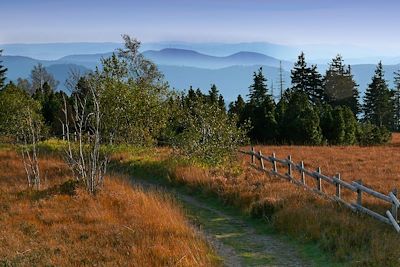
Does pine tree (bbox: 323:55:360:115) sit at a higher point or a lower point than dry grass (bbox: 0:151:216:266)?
higher

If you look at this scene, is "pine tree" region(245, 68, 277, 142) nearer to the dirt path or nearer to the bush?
the bush

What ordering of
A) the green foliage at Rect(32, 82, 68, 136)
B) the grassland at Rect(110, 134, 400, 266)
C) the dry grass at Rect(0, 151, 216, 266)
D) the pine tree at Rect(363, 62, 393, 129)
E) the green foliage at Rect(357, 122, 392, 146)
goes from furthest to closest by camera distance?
the pine tree at Rect(363, 62, 393, 129) < the green foliage at Rect(32, 82, 68, 136) < the green foliage at Rect(357, 122, 392, 146) < the grassland at Rect(110, 134, 400, 266) < the dry grass at Rect(0, 151, 216, 266)

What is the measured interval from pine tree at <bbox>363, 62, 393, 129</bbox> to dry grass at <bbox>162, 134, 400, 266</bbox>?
50230mm

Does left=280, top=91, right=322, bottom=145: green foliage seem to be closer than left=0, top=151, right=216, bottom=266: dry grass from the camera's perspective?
No

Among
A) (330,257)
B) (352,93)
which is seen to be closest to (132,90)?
(330,257)

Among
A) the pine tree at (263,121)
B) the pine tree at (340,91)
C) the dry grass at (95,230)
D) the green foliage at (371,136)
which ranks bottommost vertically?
the green foliage at (371,136)

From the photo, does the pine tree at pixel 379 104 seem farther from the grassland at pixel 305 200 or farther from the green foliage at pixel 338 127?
the grassland at pixel 305 200

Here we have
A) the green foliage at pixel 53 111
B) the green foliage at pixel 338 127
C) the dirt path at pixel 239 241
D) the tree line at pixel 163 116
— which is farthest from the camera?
the green foliage at pixel 53 111

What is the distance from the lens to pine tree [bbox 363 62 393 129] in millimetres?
69625

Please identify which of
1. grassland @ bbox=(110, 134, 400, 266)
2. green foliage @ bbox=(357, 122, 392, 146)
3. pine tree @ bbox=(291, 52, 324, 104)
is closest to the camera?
grassland @ bbox=(110, 134, 400, 266)

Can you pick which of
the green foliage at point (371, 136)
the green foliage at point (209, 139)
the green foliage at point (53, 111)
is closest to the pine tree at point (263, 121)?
the green foliage at point (371, 136)

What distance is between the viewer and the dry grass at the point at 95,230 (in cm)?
885

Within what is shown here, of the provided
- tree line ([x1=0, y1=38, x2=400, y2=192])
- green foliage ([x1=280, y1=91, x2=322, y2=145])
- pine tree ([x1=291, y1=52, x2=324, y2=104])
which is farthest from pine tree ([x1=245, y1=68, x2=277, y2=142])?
pine tree ([x1=291, y1=52, x2=324, y2=104])

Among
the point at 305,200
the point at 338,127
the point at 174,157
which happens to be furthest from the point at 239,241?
the point at 338,127
